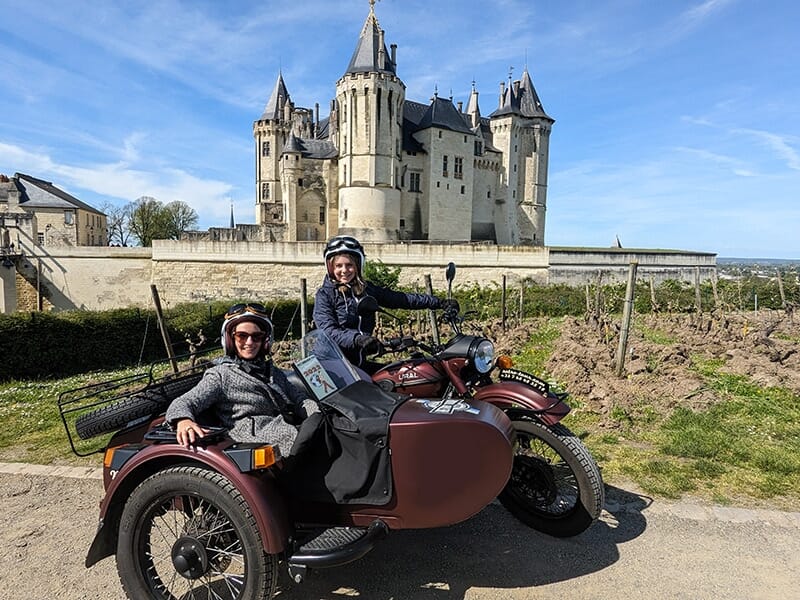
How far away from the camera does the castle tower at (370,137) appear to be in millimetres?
37688

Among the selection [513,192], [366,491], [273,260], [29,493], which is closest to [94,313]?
[29,493]

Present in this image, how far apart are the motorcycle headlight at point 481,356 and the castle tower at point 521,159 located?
47541 millimetres

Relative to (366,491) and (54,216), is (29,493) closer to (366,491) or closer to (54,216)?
(366,491)

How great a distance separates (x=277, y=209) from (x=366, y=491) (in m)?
47.2

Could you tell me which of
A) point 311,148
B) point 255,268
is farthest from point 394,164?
point 255,268

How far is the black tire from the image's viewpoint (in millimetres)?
2791

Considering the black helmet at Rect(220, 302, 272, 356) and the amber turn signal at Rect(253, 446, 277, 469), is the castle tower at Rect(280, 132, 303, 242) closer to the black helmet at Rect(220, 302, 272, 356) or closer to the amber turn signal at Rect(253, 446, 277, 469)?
the black helmet at Rect(220, 302, 272, 356)

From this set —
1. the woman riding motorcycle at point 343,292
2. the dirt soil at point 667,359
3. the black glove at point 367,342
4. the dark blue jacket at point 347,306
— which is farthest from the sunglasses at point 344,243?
the dirt soil at point 667,359

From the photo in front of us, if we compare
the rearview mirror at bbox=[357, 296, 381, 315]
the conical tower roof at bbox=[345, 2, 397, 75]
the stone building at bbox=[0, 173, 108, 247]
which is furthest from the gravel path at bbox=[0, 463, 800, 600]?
the stone building at bbox=[0, 173, 108, 247]

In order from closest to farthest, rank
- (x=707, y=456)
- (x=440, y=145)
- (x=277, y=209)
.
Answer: (x=707, y=456) → (x=440, y=145) → (x=277, y=209)

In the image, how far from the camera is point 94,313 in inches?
500

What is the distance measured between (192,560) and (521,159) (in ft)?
170

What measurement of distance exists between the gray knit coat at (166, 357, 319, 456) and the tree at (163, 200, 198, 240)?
58322mm

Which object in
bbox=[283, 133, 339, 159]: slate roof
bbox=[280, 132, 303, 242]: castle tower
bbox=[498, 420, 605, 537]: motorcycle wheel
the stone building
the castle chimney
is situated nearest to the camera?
bbox=[498, 420, 605, 537]: motorcycle wheel
